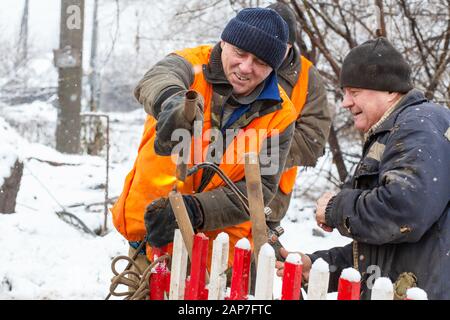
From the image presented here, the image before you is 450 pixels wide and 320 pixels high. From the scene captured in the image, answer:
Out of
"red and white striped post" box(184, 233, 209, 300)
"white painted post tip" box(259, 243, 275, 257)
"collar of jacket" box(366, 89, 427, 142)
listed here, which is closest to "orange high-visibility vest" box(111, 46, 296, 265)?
"collar of jacket" box(366, 89, 427, 142)

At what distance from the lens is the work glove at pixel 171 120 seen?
2.08 meters

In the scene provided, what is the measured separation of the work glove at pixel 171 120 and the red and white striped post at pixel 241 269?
0.43 m

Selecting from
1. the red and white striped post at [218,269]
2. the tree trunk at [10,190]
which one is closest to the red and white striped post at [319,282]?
the red and white striped post at [218,269]

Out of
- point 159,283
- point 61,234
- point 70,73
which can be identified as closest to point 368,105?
point 159,283

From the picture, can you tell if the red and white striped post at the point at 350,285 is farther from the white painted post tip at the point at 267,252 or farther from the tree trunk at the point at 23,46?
the tree trunk at the point at 23,46

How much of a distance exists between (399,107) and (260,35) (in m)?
0.68

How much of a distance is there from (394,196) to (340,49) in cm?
582

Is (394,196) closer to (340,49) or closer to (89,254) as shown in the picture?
(89,254)

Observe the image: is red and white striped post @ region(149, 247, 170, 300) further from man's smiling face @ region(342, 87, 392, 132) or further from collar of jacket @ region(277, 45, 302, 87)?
collar of jacket @ region(277, 45, 302, 87)

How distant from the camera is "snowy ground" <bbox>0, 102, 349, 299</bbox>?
5.24 m

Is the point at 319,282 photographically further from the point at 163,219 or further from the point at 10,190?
the point at 10,190

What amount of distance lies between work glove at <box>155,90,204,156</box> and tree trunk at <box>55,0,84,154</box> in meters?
8.16

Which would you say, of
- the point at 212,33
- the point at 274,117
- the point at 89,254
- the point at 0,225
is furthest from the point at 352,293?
the point at 212,33

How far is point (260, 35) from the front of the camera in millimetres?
2689
